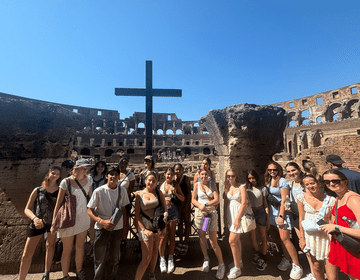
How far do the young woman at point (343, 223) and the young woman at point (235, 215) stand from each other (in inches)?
38.1

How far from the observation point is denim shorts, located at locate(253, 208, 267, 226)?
2693 mm

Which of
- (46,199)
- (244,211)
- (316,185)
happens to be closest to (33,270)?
(46,199)

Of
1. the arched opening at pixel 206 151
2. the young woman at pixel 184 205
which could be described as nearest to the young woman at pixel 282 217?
the young woman at pixel 184 205

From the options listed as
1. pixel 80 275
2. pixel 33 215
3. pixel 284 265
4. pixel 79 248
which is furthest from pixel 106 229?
pixel 284 265

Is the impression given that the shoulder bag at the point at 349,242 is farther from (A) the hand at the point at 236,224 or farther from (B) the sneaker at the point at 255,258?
(B) the sneaker at the point at 255,258

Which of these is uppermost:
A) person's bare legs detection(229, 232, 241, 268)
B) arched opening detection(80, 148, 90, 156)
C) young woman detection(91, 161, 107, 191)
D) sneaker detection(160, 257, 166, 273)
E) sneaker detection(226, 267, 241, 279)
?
arched opening detection(80, 148, 90, 156)

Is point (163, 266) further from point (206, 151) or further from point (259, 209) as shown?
point (206, 151)

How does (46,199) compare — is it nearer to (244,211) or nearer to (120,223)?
(120,223)

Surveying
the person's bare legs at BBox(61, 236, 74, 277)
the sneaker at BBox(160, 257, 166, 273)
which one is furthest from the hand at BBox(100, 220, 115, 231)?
the sneaker at BBox(160, 257, 166, 273)

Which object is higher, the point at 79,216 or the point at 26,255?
the point at 79,216

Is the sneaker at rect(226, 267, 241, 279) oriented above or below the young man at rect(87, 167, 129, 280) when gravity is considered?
below

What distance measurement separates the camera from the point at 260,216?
107 inches

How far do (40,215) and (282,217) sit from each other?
3494 millimetres

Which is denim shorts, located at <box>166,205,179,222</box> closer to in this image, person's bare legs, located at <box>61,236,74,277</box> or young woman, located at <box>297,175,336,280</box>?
person's bare legs, located at <box>61,236,74,277</box>
